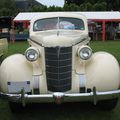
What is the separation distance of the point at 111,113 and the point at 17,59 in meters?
2.02

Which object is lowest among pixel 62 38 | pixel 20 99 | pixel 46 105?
pixel 46 105

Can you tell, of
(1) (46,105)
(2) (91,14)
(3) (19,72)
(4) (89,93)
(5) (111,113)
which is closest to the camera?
(4) (89,93)

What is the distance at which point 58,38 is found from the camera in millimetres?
7543

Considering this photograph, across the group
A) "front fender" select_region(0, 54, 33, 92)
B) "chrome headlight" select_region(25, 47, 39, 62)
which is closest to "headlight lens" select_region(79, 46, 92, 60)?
"chrome headlight" select_region(25, 47, 39, 62)

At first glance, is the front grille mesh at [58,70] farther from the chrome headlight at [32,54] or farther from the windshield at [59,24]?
the windshield at [59,24]

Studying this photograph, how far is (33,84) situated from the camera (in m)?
7.32

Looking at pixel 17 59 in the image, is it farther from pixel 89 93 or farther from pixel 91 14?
pixel 91 14

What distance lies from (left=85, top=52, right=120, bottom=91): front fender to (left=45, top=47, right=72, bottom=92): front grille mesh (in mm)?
361

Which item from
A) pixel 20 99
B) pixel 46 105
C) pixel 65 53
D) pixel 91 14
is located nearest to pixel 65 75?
pixel 65 53

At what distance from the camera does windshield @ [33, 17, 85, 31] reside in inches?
346

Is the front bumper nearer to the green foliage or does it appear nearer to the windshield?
the windshield

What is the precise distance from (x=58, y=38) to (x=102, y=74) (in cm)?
100

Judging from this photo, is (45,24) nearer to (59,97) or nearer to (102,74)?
(102,74)

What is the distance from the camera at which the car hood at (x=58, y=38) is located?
743 centimetres
